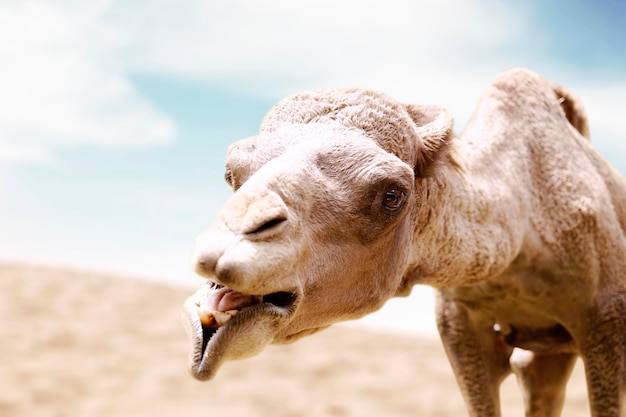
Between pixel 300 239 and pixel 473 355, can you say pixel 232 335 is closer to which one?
pixel 300 239

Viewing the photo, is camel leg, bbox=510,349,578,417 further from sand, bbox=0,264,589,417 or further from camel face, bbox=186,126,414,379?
sand, bbox=0,264,589,417

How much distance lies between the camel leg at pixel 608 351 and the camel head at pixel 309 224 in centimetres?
83

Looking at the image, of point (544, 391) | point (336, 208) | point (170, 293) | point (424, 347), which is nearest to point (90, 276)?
point (170, 293)

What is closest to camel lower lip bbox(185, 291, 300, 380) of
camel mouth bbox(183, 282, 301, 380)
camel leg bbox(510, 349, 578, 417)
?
camel mouth bbox(183, 282, 301, 380)

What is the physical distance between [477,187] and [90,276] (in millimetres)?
11992

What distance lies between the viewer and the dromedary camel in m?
1.53

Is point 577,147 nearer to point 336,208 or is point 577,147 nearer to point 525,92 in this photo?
point 525,92

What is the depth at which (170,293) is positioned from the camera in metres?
12.8

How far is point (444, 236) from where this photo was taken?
2.04 m

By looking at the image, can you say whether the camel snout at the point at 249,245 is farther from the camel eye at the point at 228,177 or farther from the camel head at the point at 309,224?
the camel eye at the point at 228,177

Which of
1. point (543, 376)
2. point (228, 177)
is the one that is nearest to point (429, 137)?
point (228, 177)

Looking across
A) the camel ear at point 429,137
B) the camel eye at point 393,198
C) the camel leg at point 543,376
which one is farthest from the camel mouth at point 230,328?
the camel leg at point 543,376

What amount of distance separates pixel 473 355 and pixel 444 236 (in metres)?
0.78

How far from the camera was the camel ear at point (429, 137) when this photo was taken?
1.95 metres
